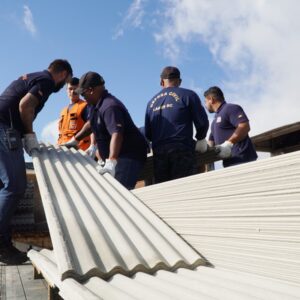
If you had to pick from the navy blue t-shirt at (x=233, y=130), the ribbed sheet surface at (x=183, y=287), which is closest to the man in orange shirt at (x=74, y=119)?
the navy blue t-shirt at (x=233, y=130)

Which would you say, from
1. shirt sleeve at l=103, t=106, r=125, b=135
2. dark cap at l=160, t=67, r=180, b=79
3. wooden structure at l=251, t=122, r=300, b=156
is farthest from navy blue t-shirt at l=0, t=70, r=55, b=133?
wooden structure at l=251, t=122, r=300, b=156

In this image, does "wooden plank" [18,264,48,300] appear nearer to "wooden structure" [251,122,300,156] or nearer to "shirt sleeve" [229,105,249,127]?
"shirt sleeve" [229,105,249,127]

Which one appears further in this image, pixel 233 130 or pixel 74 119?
pixel 74 119

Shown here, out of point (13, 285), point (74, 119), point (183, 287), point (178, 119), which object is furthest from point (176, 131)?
point (183, 287)

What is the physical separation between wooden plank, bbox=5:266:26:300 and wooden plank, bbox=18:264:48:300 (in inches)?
1.5

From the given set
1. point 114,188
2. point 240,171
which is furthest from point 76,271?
point 114,188

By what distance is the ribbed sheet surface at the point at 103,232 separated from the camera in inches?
58.6

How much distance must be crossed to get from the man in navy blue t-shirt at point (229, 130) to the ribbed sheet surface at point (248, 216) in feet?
4.92

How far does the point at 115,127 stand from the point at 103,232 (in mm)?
1336

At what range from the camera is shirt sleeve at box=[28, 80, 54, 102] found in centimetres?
283

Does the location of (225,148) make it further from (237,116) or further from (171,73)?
(171,73)

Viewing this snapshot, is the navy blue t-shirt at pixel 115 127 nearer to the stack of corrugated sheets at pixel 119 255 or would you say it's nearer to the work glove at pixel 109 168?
the work glove at pixel 109 168

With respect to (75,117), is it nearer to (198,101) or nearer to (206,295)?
(198,101)

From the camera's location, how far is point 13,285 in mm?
3250
